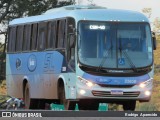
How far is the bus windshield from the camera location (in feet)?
74.7

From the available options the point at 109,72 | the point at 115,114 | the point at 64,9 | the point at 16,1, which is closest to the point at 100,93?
the point at 109,72

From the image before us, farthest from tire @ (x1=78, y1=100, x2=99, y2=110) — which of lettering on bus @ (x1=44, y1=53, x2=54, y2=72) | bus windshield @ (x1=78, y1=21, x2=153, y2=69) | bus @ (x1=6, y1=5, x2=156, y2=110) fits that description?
lettering on bus @ (x1=44, y1=53, x2=54, y2=72)

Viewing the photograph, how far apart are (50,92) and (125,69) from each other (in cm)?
332

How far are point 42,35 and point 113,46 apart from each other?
3.64 meters

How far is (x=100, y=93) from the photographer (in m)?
22.9

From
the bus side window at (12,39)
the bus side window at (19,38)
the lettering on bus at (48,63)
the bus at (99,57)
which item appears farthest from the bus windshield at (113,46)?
the bus side window at (12,39)

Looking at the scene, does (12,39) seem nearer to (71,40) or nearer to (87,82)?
(71,40)

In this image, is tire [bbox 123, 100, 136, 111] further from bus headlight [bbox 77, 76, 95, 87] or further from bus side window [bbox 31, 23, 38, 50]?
bus side window [bbox 31, 23, 38, 50]

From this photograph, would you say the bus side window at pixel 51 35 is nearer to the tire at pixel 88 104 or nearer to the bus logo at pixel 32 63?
the bus logo at pixel 32 63

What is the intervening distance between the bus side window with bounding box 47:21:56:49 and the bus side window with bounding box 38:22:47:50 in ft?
1.20

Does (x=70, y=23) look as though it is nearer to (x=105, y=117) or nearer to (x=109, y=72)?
(x=109, y=72)

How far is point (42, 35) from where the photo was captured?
25797mm

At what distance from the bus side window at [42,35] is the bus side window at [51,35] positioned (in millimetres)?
365

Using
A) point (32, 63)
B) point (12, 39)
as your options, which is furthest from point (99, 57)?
point (12, 39)
